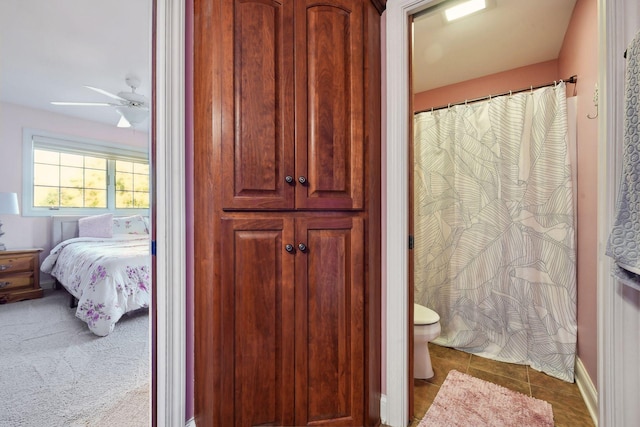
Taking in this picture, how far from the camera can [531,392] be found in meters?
1.64

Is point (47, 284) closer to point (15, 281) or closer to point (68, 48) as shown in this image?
point (15, 281)

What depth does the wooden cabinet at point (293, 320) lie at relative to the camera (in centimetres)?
107

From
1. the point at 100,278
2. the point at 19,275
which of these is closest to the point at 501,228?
the point at 100,278

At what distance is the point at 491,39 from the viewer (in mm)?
2047

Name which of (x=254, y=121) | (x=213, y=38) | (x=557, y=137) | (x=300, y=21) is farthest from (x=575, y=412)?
(x=213, y=38)

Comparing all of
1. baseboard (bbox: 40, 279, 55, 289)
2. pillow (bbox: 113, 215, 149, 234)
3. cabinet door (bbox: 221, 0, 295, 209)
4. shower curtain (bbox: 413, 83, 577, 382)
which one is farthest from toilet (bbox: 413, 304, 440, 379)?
pillow (bbox: 113, 215, 149, 234)

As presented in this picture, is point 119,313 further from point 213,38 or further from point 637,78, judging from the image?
point 637,78

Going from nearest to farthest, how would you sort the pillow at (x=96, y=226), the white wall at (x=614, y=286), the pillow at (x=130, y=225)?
the white wall at (x=614, y=286)
the pillow at (x=96, y=226)
the pillow at (x=130, y=225)

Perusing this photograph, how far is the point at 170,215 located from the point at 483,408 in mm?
1892

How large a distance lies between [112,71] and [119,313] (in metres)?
2.35

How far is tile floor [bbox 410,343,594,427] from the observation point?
1452mm

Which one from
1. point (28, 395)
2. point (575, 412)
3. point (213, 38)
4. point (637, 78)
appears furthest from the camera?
point (28, 395)

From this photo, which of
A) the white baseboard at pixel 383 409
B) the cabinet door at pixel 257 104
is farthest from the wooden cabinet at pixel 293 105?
the white baseboard at pixel 383 409

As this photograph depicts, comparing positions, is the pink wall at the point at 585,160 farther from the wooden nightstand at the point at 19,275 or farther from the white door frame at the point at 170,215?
the wooden nightstand at the point at 19,275
